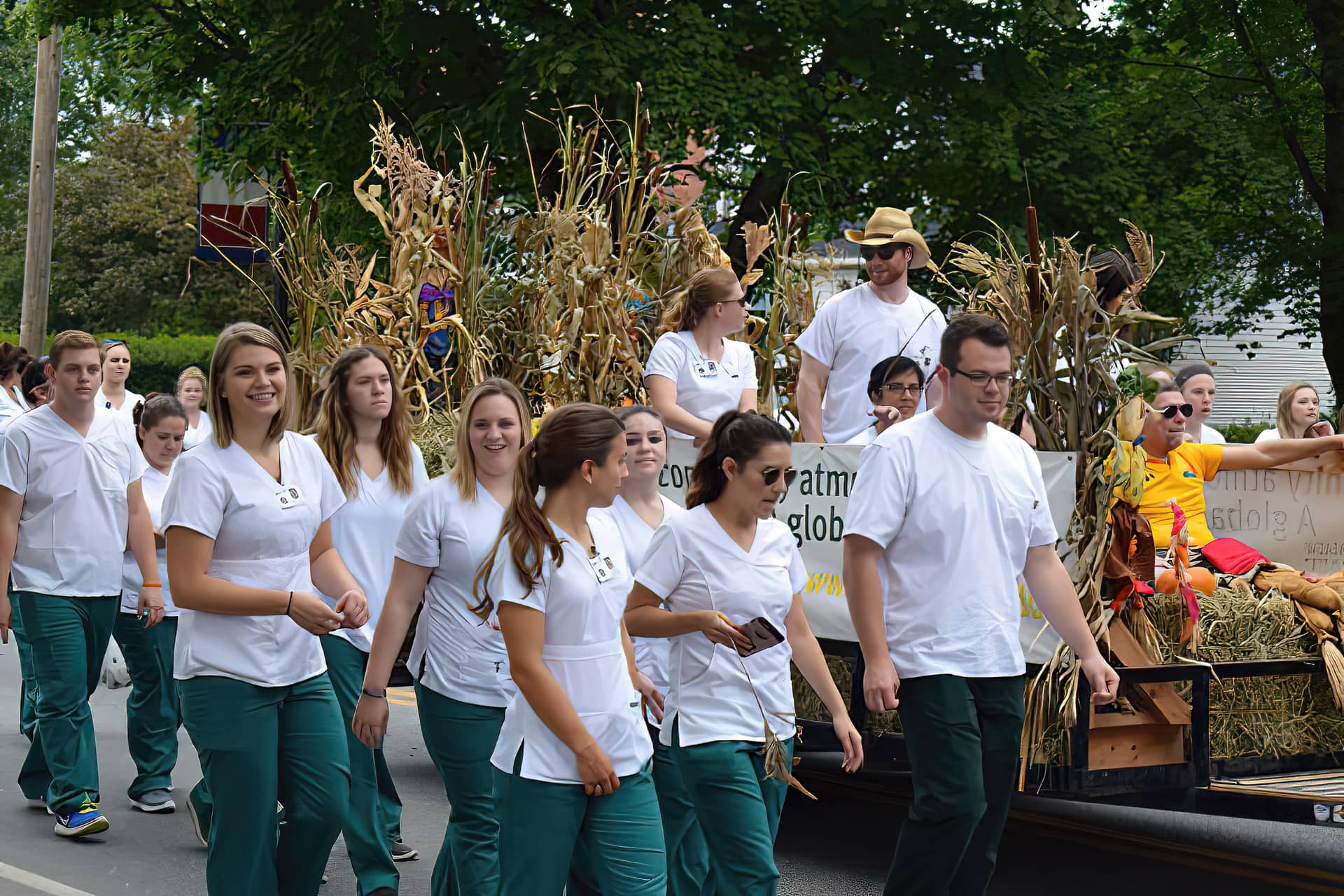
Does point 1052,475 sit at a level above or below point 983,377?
below

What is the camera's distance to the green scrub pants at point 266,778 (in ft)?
15.8

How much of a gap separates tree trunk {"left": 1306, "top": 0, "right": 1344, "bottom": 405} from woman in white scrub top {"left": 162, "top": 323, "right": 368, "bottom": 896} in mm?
14875

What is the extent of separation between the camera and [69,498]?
759 cm

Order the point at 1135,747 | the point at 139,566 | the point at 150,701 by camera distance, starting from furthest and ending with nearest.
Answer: the point at 150,701 → the point at 139,566 → the point at 1135,747

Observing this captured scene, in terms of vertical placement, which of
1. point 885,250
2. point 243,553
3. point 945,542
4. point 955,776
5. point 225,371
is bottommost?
point 955,776

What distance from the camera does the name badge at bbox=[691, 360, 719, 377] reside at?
7.28m

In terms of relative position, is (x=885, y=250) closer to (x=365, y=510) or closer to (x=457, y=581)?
(x=365, y=510)

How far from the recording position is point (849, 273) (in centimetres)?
3712

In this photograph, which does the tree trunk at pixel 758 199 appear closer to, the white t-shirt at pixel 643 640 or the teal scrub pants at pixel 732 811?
the white t-shirt at pixel 643 640

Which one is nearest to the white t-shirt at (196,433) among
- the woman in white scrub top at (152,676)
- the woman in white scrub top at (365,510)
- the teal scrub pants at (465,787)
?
the woman in white scrub top at (152,676)

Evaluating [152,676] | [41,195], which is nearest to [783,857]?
[152,676]

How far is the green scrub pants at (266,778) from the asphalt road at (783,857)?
1.73 meters

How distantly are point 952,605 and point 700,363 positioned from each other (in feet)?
8.22

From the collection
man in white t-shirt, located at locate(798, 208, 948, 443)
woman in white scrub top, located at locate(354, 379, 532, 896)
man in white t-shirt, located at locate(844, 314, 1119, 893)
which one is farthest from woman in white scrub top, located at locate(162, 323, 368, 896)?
man in white t-shirt, located at locate(798, 208, 948, 443)
